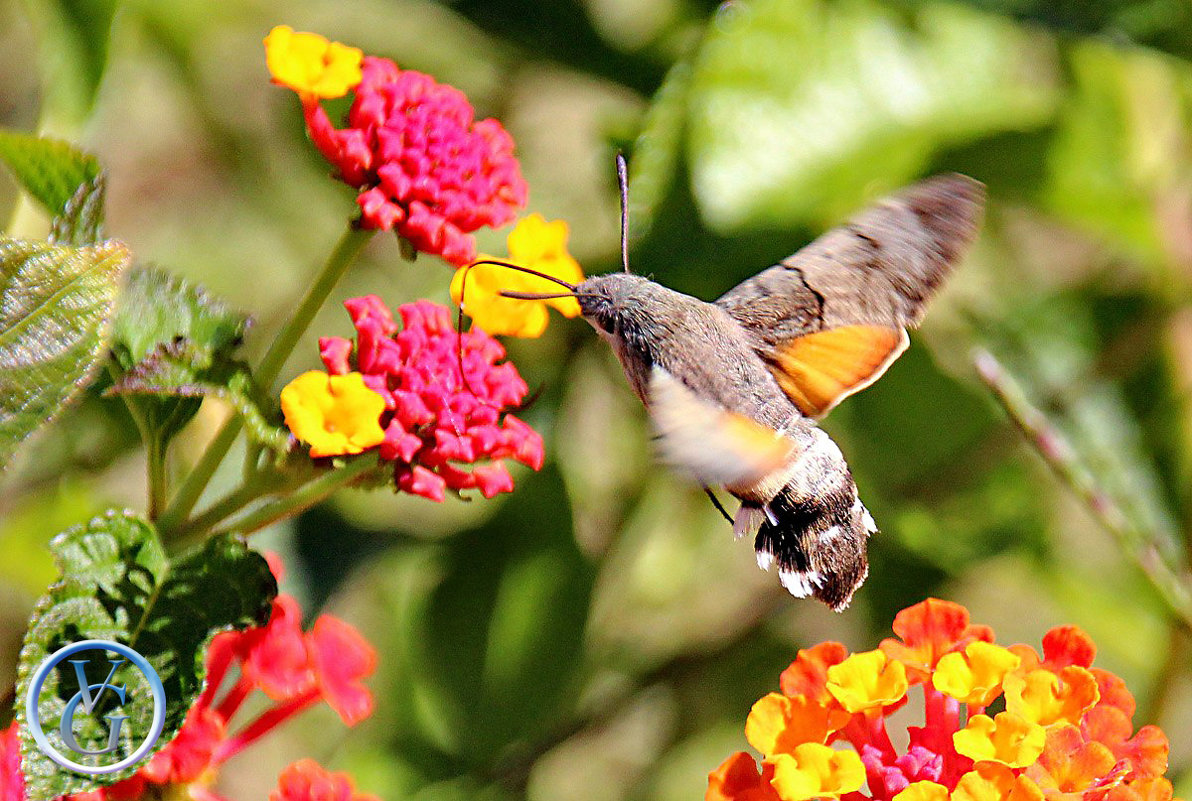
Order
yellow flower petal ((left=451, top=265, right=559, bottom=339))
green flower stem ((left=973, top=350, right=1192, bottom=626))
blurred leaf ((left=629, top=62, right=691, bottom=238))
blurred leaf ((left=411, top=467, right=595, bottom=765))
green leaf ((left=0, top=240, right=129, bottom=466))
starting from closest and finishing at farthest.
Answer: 1. green leaf ((left=0, top=240, right=129, bottom=466))
2. yellow flower petal ((left=451, top=265, right=559, bottom=339))
3. green flower stem ((left=973, top=350, right=1192, bottom=626))
4. blurred leaf ((left=629, top=62, right=691, bottom=238))
5. blurred leaf ((left=411, top=467, right=595, bottom=765))

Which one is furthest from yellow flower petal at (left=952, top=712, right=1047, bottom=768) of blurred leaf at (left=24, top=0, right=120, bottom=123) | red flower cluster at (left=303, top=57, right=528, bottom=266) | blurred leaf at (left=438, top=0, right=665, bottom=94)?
blurred leaf at (left=438, top=0, right=665, bottom=94)

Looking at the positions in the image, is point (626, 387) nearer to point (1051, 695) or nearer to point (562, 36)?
point (562, 36)

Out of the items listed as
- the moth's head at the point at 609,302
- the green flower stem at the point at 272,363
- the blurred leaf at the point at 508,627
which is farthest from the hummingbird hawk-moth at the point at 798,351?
the blurred leaf at the point at 508,627

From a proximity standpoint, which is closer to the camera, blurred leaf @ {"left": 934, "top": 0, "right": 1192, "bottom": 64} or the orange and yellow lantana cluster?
the orange and yellow lantana cluster

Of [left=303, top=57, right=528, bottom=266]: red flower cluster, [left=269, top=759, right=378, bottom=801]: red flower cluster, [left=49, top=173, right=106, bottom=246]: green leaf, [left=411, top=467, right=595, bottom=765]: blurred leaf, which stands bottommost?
[left=411, top=467, right=595, bottom=765]: blurred leaf

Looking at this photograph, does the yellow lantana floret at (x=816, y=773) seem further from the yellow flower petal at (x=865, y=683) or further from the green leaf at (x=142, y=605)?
the green leaf at (x=142, y=605)

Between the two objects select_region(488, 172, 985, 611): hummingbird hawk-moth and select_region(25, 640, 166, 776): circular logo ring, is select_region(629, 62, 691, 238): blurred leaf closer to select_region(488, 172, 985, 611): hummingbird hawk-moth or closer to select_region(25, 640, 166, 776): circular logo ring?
select_region(488, 172, 985, 611): hummingbird hawk-moth
